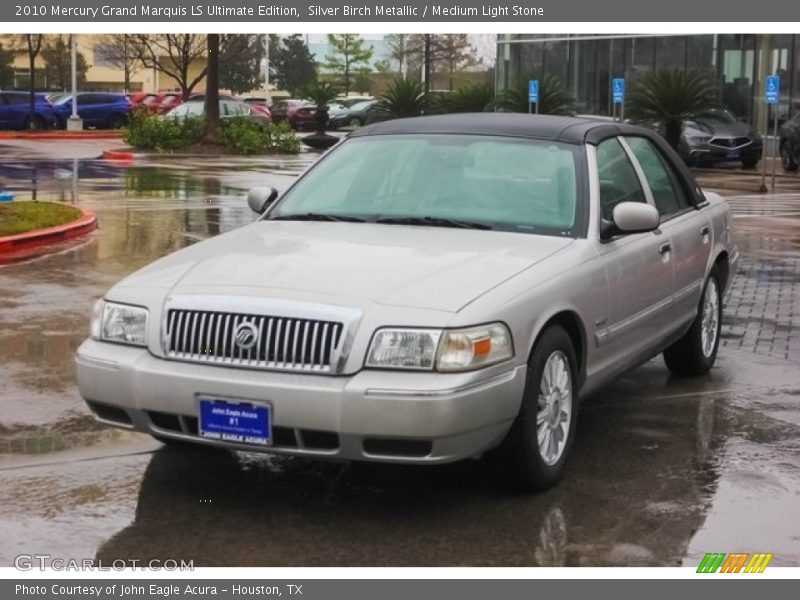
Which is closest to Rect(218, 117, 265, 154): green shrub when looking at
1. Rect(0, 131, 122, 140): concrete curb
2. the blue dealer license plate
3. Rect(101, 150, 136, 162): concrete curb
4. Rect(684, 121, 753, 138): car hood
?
Rect(101, 150, 136, 162): concrete curb

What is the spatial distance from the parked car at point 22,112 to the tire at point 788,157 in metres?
26.6

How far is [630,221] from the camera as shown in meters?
6.41

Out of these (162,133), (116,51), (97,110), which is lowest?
(162,133)

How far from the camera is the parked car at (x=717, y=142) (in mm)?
32094

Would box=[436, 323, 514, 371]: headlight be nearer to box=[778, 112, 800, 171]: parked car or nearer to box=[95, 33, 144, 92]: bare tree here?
box=[778, 112, 800, 171]: parked car

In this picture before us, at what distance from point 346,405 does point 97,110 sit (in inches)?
1856

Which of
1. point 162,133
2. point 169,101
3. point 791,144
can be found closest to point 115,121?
point 169,101

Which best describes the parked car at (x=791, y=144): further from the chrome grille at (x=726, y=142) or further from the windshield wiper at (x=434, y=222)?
the windshield wiper at (x=434, y=222)

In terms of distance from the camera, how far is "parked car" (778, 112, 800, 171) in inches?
1222

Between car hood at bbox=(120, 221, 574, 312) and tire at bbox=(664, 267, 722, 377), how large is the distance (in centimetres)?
214

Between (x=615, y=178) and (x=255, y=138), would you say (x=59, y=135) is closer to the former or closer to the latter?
(x=255, y=138)

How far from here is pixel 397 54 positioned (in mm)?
80500

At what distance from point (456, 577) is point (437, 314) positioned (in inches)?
40.8

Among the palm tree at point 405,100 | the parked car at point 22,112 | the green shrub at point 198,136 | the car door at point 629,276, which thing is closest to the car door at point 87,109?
the parked car at point 22,112
